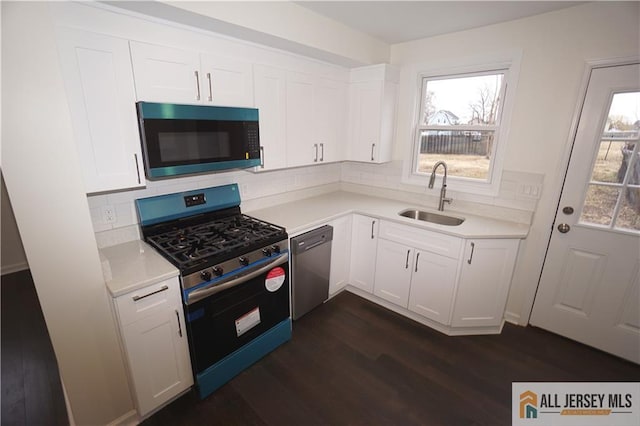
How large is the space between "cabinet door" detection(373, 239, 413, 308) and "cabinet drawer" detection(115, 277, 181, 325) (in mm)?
1769

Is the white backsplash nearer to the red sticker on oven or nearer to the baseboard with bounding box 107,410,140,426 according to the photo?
the red sticker on oven

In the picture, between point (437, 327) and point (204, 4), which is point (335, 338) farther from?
point (204, 4)

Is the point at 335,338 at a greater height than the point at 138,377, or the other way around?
the point at 138,377

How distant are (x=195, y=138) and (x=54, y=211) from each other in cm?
82

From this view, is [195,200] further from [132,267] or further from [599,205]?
[599,205]

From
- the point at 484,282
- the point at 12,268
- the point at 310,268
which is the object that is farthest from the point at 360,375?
the point at 12,268

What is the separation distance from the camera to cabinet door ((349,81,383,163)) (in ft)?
9.20

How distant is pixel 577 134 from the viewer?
6.89 ft

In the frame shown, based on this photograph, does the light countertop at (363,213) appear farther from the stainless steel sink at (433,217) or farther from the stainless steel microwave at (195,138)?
the stainless steel microwave at (195,138)

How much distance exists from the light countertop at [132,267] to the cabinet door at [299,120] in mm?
1293

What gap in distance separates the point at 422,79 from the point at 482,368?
2.59m

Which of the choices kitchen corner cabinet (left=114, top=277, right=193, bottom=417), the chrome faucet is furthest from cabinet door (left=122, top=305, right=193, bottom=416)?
the chrome faucet

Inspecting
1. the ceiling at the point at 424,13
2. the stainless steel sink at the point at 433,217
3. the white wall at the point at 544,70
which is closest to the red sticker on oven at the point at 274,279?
the stainless steel sink at the point at 433,217

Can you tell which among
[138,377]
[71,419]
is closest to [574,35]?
[138,377]
